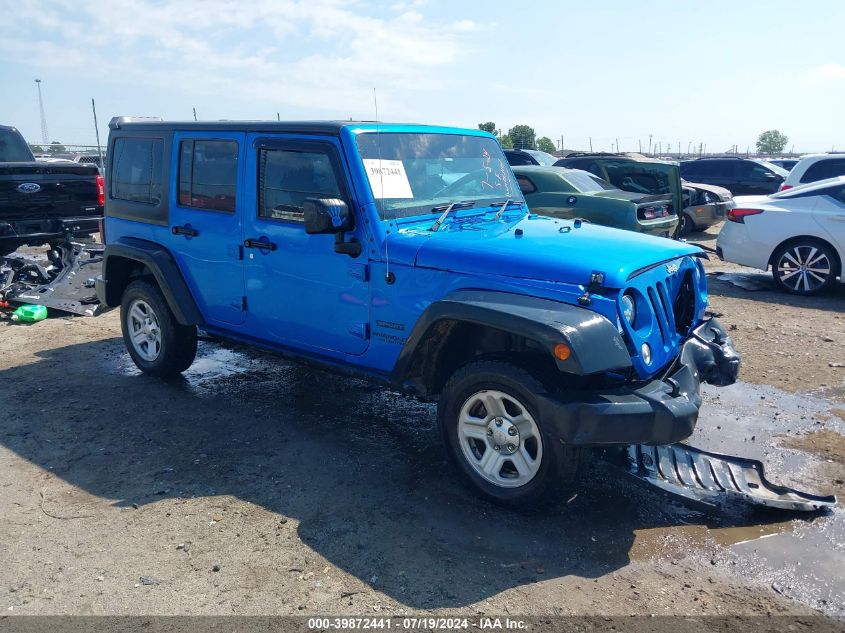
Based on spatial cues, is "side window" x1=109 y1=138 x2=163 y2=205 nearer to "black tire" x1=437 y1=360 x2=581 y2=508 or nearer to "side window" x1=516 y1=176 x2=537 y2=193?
"black tire" x1=437 y1=360 x2=581 y2=508

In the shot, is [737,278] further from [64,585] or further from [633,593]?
[64,585]

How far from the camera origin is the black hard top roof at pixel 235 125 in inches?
172

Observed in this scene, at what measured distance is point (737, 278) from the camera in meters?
10.3

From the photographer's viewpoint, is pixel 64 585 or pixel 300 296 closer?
pixel 64 585

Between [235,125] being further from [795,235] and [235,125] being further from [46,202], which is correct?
[795,235]

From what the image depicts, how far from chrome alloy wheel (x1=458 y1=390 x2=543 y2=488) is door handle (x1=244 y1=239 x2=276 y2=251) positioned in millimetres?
1799

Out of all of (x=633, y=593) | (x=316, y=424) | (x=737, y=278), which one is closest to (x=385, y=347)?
(x=316, y=424)

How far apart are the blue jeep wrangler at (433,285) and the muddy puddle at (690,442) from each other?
1.53 ft

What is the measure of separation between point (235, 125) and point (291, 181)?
2.34 ft

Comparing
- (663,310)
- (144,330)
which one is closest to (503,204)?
(663,310)

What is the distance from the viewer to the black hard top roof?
4.37 metres

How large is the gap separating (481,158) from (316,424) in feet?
7.38

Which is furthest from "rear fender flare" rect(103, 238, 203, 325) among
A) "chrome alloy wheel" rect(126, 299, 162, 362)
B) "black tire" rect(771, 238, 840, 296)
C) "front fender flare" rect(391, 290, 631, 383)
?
"black tire" rect(771, 238, 840, 296)

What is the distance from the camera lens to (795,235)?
361 inches
